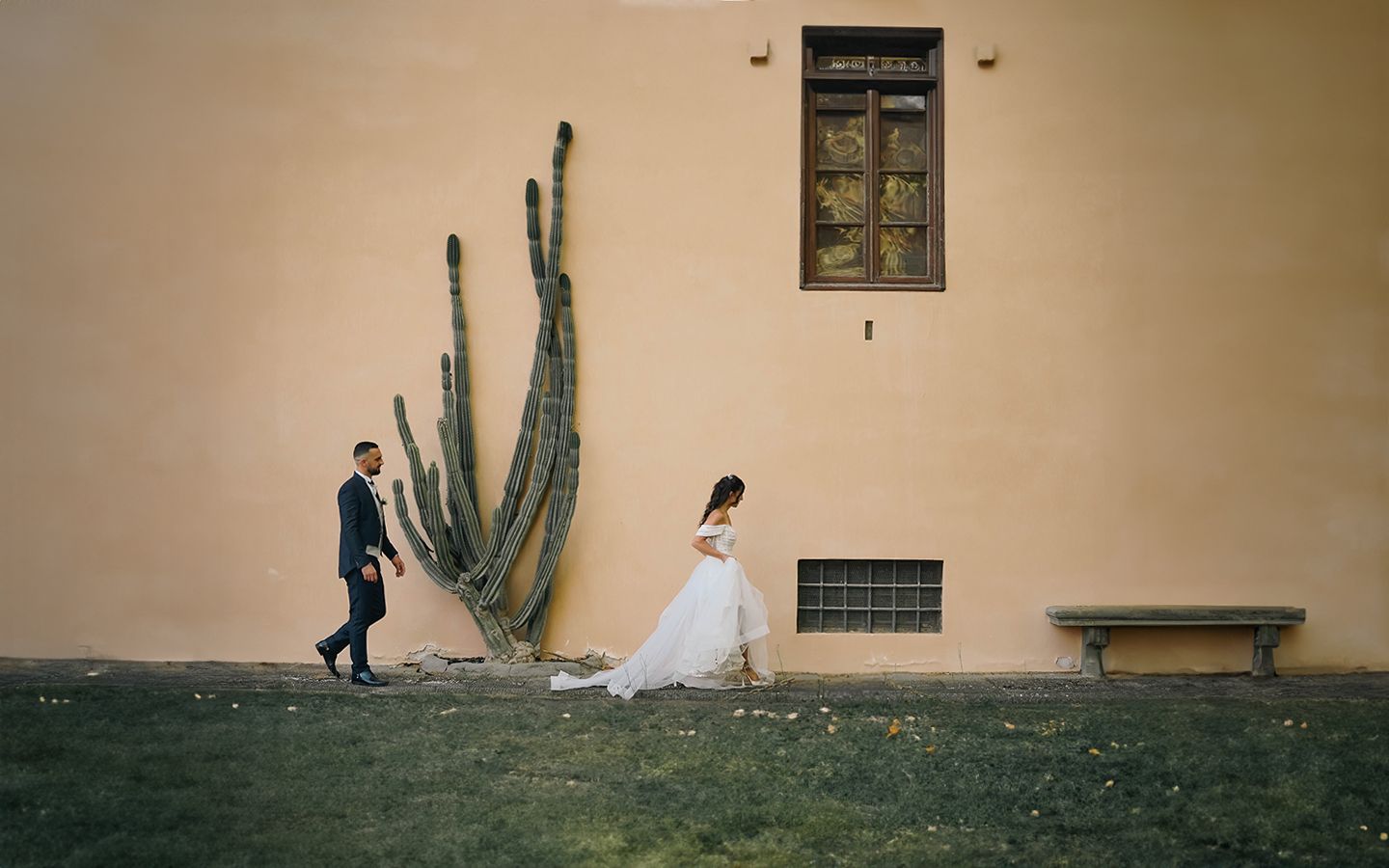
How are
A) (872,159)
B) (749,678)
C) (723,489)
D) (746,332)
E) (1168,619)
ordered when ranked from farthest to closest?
1. (872,159)
2. (746,332)
3. (1168,619)
4. (749,678)
5. (723,489)

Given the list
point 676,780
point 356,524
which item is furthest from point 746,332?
Result: point 676,780

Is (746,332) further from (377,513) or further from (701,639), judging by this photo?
(377,513)

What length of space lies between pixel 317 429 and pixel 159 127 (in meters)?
2.38

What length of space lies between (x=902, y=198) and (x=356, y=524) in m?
4.31

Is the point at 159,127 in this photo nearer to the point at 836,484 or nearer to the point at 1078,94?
the point at 836,484

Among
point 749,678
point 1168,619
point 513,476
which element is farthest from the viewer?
point 513,476

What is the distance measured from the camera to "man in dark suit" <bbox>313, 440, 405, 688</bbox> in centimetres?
805

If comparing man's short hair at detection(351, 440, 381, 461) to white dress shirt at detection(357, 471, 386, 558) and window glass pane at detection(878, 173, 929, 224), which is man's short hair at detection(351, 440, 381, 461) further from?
window glass pane at detection(878, 173, 929, 224)

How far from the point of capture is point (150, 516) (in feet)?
29.2

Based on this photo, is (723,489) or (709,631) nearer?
(709,631)

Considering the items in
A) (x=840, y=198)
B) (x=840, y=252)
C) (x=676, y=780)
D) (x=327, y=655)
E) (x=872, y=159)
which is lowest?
(x=676, y=780)

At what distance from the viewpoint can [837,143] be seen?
9000mm

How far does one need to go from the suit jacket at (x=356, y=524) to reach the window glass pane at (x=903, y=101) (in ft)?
14.5

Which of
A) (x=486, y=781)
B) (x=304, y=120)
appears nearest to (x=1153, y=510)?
(x=486, y=781)
